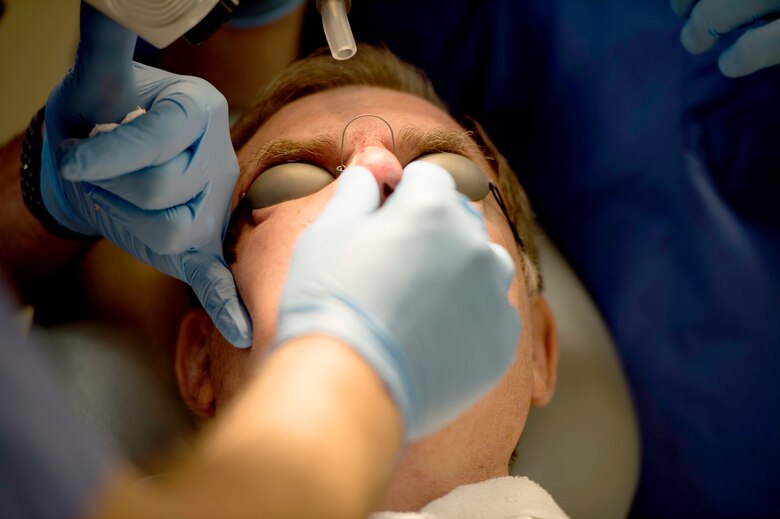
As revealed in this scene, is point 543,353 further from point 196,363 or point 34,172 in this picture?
Result: point 34,172

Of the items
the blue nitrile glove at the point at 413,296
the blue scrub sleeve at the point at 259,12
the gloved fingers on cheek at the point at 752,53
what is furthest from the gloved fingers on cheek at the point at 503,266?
the blue scrub sleeve at the point at 259,12

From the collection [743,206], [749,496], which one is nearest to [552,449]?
[749,496]

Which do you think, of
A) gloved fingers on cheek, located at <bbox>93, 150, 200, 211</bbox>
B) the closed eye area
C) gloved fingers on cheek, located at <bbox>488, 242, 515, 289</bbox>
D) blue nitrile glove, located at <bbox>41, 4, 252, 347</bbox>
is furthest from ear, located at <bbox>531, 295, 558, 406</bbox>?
gloved fingers on cheek, located at <bbox>93, 150, 200, 211</bbox>

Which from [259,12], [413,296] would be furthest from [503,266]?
[259,12]

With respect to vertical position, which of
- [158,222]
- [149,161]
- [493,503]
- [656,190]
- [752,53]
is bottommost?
[493,503]

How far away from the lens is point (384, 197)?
956 millimetres

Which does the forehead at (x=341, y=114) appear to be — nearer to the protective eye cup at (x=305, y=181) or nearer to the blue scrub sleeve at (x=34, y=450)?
the protective eye cup at (x=305, y=181)

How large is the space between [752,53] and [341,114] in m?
0.83

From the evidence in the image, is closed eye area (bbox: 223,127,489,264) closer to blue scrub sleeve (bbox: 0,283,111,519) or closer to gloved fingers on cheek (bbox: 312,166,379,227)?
gloved fingers on cheek (bbox: 312,166,379,227)

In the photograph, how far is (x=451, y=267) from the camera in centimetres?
73

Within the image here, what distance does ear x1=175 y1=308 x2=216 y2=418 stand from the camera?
1.20m

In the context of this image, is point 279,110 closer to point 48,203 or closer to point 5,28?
point 48,203

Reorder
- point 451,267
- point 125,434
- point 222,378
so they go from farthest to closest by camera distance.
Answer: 1. point 125,434
2. point 222,378
3. point 451,267

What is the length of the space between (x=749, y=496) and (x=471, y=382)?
1037 mm
